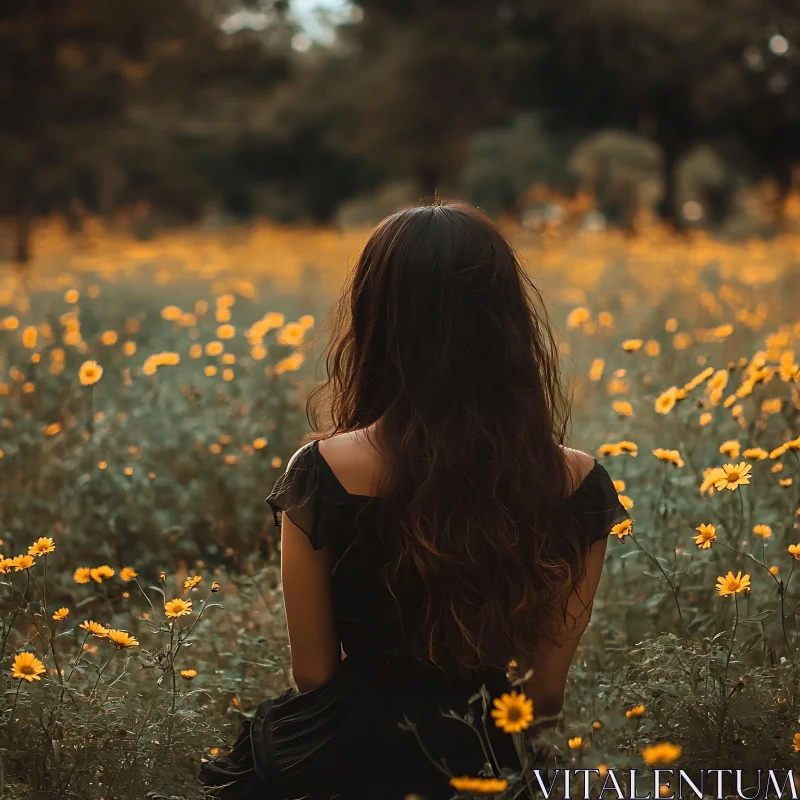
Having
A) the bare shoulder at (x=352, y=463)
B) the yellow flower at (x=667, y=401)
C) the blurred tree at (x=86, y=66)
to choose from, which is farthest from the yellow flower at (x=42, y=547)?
Result: the blurred tree at (x=86, y=66)

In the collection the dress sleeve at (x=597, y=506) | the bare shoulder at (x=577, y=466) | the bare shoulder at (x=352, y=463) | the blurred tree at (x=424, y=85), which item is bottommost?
the dress sleeve at (x=597, y=506)

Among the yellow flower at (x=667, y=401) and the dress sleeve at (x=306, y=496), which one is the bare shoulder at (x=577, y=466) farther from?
the yellow flower at (x=667, y=401)

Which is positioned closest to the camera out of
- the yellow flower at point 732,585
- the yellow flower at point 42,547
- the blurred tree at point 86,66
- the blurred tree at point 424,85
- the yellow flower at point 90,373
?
the yellow flower at point 732,585

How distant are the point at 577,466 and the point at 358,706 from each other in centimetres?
62

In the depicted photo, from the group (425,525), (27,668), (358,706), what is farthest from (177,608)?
(425,525)

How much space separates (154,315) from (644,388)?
167 inches

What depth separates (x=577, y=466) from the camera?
199cm

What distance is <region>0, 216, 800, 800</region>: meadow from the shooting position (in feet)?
6.72

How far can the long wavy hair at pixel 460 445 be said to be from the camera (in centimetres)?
185

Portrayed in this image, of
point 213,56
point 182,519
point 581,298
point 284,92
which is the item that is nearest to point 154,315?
point 581,298

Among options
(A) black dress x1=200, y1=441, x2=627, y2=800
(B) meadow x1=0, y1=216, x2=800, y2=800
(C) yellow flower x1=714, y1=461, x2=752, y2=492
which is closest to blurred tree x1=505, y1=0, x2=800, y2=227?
(B) meadow x1=0, y1=216, x2=800, y2=800

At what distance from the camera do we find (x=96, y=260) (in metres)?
11.3

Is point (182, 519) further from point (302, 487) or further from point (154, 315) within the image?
point (154, 315)

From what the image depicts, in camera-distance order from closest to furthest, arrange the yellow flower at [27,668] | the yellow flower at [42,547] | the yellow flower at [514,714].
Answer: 1. the yellow flower at [514,714]
2. the yellow flower at [27,668]
3. the yellow flower at [42,547]
